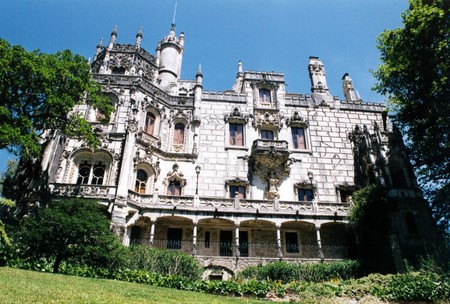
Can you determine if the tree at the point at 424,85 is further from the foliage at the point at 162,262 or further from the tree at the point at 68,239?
the tree at the point at 68,239

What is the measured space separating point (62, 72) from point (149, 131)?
9026mm

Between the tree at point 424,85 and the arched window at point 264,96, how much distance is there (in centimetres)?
982

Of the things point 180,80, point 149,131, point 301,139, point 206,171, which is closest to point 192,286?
point 206,171

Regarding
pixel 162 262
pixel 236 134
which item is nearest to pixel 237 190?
pixel 236 134

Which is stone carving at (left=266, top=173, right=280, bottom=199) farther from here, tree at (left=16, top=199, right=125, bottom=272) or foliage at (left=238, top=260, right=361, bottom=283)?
tree at (left=16, top=199, right=125, bottom=272)

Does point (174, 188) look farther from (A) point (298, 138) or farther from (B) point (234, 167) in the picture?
(A) point (298, 138)

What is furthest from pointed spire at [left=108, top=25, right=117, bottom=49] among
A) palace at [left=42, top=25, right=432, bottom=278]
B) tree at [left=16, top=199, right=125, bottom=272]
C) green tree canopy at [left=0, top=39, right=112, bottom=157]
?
tree at [left=16, top=199, right=125, bottom=272]

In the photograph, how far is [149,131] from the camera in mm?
25984

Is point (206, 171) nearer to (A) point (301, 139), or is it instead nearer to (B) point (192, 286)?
(A) point (301, 139)

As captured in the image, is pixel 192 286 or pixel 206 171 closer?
pixel 192 286

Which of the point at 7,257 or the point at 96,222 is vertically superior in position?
the point at 96,222

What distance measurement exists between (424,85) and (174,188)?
18.4 meters

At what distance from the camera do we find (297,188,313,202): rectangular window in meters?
25.7

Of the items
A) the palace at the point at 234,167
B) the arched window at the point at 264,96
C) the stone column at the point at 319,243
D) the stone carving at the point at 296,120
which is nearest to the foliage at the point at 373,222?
the palace at the point at 234,167
